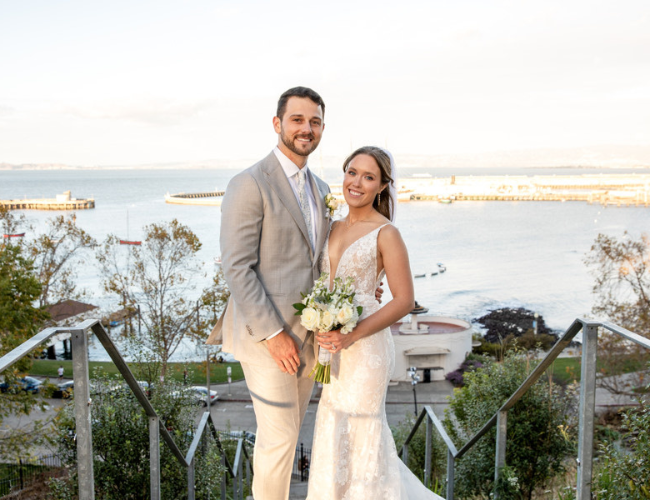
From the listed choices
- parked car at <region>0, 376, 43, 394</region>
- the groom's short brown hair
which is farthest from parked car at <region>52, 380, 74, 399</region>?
the groom's short brown hair

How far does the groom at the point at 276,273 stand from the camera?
2914 mm

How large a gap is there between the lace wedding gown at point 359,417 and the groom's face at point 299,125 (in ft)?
2.12

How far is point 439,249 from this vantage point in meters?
87.5

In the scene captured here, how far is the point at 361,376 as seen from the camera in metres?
3.28

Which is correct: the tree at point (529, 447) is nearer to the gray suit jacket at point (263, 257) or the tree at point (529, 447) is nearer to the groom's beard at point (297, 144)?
the gray suit jacket at point (263, 257)

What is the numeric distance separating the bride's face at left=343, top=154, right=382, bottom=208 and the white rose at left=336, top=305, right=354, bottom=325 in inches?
29.4

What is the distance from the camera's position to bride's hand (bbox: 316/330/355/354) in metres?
2.96

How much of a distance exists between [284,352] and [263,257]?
1.73ft

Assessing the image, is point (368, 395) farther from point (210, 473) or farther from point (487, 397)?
Answer: point (487, 397)

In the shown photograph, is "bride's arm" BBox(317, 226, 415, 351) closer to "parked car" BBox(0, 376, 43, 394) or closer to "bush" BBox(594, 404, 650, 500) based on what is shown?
"bush" BBox(594, 404, 650, 500)

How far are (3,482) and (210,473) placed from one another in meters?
9.15

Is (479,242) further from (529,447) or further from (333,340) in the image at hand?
(333,340)

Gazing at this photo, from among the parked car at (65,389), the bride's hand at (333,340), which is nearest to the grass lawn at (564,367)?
the parked car at (65,389)

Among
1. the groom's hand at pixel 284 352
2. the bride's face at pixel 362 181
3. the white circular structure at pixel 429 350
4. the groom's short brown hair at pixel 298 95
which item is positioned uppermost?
the groom's short brown hair at pixel 298 95
